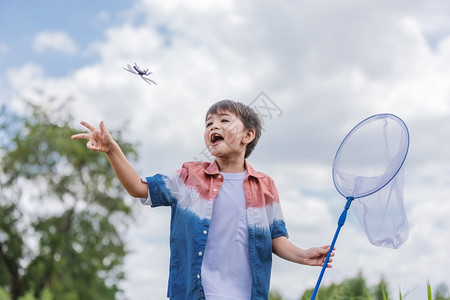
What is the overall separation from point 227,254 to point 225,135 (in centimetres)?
A: 70

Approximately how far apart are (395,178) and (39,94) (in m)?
20.0

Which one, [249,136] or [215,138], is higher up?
[249,136]

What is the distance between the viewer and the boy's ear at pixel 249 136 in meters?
3.45

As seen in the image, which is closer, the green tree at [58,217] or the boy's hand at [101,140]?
the boy's hand at [101,140]

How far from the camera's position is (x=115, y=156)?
304 cm

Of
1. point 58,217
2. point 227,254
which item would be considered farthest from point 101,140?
point 58,217

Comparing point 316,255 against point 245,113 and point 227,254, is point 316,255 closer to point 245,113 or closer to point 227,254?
point 227,254

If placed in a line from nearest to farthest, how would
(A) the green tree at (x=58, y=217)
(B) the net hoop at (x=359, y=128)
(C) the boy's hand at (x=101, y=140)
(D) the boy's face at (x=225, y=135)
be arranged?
(C) the boy's hand at (x=101, y=140), (B) the net hoop at (x=359, y=128), (D) the boy's face at (x=225, y=135), (A) the green tree at (x=58, y=217)

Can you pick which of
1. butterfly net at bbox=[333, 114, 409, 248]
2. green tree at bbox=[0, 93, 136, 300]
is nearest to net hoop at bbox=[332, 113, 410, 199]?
butterfly net at bbox=[333, 114, 409, 248]

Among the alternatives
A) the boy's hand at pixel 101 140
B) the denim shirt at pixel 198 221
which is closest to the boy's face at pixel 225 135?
the denim shirt at pixel 198 221

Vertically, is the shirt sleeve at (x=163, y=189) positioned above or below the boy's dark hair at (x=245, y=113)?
below

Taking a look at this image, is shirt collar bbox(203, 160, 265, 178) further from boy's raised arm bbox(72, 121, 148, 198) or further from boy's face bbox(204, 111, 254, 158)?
boy's raised arm bbox(72, 121, 148, 198)

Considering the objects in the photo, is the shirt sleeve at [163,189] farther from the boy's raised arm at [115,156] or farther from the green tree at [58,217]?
the green tree at [58,217]

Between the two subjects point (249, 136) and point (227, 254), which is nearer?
point (227, 254)
